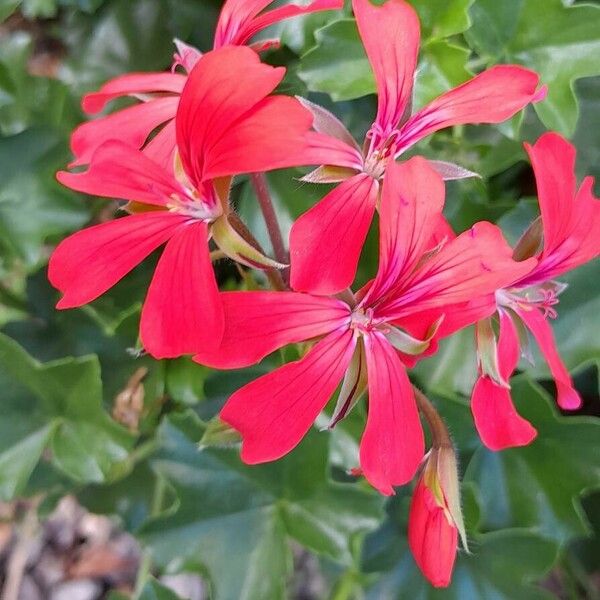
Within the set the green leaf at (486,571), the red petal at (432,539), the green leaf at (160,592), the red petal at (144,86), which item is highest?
the red petal at (144,86)

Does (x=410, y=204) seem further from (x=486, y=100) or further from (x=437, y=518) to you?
(x=437, y=518)

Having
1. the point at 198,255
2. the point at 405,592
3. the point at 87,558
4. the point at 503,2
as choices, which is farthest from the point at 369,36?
the point at 87,558

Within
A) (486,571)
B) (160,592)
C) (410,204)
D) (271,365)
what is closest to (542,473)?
(486,571)

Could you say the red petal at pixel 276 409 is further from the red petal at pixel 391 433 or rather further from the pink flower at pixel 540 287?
the pink flower at pixel 540 287

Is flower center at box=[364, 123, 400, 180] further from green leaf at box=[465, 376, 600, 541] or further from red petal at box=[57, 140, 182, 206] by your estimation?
green leaf at box=[465, 376, 600, 541]

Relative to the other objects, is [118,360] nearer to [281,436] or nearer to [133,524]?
[133,524]

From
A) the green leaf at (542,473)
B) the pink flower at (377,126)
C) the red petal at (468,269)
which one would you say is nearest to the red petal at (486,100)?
the pink flower at (377,126)

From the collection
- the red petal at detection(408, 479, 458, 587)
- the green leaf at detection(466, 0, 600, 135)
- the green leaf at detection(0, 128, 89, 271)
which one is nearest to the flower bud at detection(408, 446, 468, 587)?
the red petal at detection(408, 479, 458, 587)
